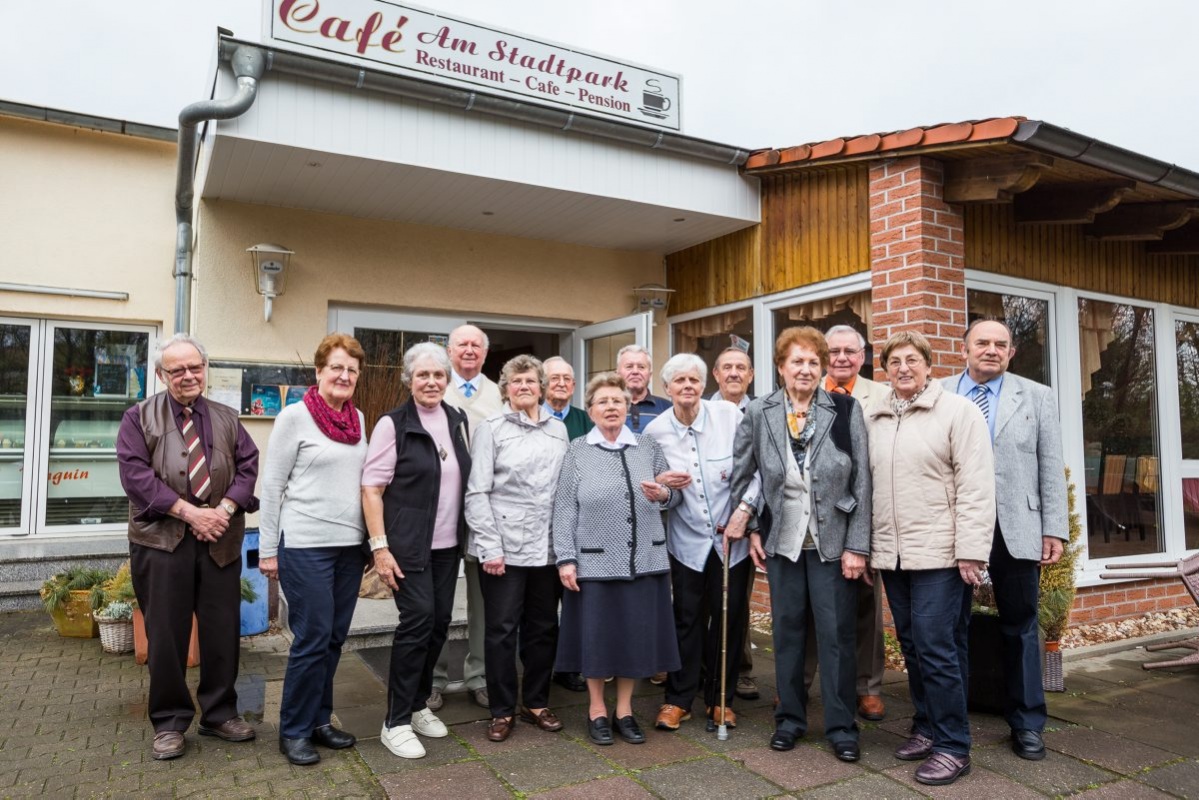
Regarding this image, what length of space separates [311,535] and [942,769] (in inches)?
95.6

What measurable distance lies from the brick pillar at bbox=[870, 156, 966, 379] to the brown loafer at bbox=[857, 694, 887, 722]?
6.41ft

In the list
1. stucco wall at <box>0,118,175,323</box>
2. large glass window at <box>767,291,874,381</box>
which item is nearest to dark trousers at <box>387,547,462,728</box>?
large glass window at <box>767,291,874,381</box>

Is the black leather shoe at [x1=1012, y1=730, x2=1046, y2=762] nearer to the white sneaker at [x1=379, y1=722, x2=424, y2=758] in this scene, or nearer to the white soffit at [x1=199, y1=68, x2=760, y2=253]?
the white sneaker at [x1=379, y1=722, x2=424, y2=758]

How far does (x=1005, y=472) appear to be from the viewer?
320cm

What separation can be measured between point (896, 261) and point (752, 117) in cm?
3520

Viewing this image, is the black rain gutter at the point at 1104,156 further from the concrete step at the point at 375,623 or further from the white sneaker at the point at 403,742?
the white sneaker at the point at 403,742

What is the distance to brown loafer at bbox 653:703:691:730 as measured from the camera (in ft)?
11.2

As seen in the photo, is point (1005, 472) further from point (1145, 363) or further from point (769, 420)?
point (1145, 363)

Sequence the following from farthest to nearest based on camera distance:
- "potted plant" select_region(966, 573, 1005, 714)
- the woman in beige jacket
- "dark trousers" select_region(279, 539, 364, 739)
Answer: "potted plant" select_region(966, 573, 1005, 714), "dark trousers" select_region(279, 539, 364, 739), the woman in beige jacket

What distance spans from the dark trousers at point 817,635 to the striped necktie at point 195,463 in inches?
88.3

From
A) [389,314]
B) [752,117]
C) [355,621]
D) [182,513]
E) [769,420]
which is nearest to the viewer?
[182,513]

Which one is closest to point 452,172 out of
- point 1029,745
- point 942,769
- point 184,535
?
point 184,535

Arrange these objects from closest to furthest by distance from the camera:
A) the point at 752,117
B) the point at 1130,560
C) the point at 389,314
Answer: the point at 1130,560, the point at 389,314, the point at 752,117

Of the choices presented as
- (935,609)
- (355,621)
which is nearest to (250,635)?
(355,621)
